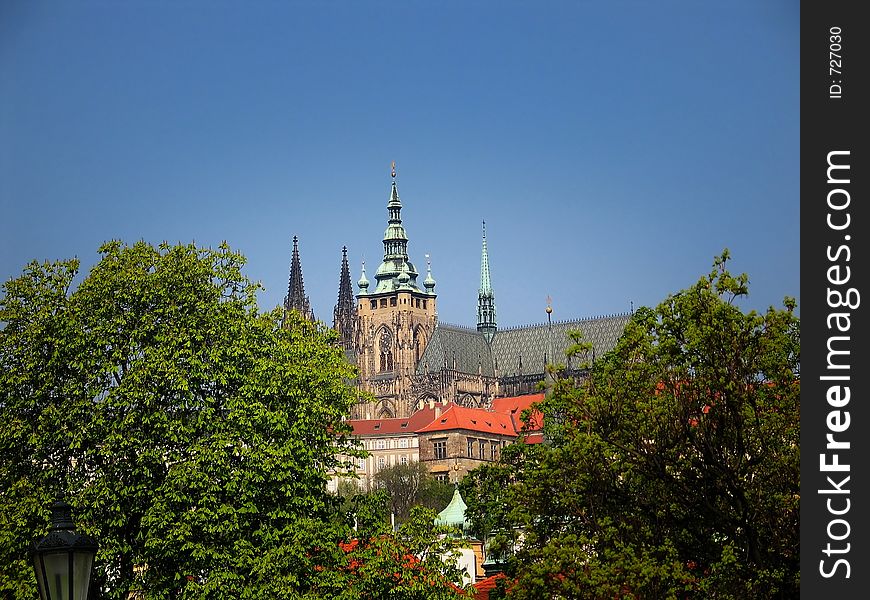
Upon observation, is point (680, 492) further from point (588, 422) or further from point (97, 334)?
point (97, 334)

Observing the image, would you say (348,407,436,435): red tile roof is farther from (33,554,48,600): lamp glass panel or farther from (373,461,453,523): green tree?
(33,554,48,600): lamp glass panel

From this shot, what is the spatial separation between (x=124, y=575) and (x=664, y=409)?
613 inches

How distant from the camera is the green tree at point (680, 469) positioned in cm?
3122

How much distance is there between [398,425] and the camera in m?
191

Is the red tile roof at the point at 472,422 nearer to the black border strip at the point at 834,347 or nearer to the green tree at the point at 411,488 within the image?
the green tree at the point at 411,488

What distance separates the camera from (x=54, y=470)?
127ft

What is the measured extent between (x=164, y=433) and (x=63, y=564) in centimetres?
2629

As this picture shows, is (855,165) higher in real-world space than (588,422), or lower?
higher

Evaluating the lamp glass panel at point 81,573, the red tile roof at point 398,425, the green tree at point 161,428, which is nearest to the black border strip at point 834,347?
the lamp glass panel at point 81,573

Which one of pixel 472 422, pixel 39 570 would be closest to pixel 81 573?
pixel 39 570

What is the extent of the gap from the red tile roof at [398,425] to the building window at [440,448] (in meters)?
6.30

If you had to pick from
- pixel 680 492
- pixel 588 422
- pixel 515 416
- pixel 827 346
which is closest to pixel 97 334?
pixel 588 422

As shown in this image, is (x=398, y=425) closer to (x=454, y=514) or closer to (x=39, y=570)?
(x=454, y=514)

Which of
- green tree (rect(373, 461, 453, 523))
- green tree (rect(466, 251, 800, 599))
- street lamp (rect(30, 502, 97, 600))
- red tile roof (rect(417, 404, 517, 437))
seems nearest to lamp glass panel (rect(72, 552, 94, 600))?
street lamp (rect(30, 502, 97, 600))
